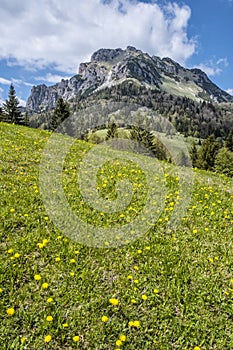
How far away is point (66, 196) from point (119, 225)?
2416 millimetres

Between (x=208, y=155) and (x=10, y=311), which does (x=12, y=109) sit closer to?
(x=208, y=155)

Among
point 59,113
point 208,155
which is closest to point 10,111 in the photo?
point 59,113

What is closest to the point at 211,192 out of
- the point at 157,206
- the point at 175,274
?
the point at 157,206

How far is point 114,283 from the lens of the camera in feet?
19.3

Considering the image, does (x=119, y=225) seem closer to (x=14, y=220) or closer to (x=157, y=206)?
(x=157, y=206)

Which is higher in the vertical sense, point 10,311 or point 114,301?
point 114,301

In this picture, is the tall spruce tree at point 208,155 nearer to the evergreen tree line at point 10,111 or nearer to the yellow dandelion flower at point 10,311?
the evergreen tree line at point 10,111

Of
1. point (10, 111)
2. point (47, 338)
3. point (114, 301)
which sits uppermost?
point (10, 111)

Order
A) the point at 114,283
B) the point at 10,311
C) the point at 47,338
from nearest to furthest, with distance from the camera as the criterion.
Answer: the point at 47,338, the point at 10,311, the point at 114,283

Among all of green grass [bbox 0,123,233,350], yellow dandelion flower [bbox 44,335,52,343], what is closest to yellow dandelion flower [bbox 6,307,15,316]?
green grass [bbox 0,123,233,350]

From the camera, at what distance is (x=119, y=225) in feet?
27.1

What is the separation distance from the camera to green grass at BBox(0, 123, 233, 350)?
475 cm

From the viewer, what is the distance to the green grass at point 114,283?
475 centimetres

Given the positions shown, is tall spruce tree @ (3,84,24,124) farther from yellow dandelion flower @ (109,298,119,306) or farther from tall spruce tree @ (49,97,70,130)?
yellow dandelion flower @ (109,298,119,306)
